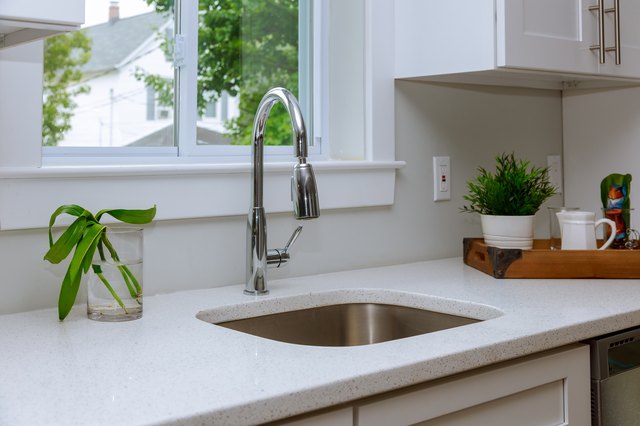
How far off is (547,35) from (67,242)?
45.8 inches

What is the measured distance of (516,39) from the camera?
5.40 ft

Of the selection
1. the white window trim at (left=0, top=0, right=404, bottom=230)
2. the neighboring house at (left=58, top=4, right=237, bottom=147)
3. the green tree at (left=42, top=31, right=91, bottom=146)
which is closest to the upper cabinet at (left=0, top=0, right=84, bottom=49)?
Result: the white window trim at (left=0, top=0, right=404, bottom=230)

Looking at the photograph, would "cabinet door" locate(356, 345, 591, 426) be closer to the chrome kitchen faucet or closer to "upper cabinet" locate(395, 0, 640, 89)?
the chrome kitchen faucet

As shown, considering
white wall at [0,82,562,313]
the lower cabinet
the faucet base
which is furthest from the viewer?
the faucet base

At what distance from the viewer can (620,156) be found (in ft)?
7.23

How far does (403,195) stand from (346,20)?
48cm

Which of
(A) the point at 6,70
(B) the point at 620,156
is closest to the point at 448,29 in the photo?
(B) the point at 620,156

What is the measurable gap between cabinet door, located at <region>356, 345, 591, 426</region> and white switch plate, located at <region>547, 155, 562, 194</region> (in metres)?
1.11

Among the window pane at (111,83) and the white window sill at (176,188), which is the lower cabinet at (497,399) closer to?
the white window sill at (176,188)

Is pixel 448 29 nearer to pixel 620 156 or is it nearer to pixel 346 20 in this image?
pixel 346 20

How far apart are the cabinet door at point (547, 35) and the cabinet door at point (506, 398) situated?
70 centimetres

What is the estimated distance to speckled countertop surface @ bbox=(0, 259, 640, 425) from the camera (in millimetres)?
849

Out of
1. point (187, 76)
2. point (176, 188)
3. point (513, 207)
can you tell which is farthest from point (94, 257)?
point (513, 207)

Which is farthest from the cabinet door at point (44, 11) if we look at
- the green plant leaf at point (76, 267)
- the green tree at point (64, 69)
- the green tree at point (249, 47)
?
the green tree at point (64, 69)
